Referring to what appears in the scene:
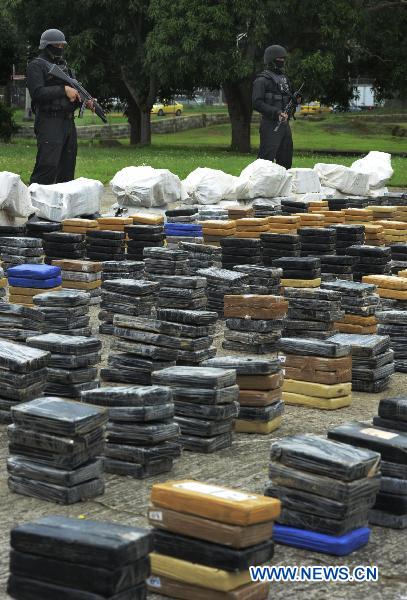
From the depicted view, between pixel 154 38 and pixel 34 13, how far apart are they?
636 cm

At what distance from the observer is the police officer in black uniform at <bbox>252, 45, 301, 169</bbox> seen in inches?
827

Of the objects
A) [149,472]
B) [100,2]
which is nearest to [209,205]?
[149,472]

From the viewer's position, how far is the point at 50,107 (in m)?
17.6

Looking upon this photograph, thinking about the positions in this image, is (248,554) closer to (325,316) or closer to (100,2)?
(325,316)

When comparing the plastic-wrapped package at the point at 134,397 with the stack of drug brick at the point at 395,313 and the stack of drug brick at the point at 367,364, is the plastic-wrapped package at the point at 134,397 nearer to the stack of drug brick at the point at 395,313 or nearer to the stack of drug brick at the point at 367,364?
→ the stack of drug brick at the point at 367,364

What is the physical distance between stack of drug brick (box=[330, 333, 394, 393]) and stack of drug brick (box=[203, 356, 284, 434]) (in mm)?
1351

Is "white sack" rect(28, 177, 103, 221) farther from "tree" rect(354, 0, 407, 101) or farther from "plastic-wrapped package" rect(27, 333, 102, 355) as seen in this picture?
"tree" rect(354, 0, 407, 101)

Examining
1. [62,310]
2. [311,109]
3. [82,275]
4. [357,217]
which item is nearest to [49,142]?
[357,217]

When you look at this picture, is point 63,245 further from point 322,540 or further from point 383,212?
point 322,540

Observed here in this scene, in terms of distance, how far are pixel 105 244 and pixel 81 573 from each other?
9.21 metres

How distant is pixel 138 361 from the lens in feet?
30.6

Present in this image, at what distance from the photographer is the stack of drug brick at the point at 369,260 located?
14086 mm

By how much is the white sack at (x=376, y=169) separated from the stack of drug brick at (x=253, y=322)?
1154 centimetres

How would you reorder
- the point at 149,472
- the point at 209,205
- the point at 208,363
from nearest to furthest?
the point at 149,472
the point at 208,363
the point at 209,205
